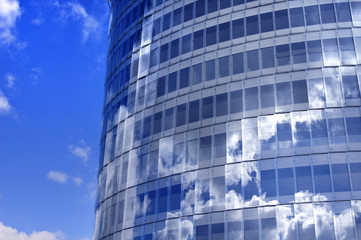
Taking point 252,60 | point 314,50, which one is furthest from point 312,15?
point 252,60

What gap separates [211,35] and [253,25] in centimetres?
414

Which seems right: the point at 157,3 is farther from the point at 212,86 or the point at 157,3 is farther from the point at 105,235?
the point at 105,235

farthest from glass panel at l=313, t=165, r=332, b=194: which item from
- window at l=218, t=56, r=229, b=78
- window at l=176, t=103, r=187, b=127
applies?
window at l=176, t=103, r=187, b=127

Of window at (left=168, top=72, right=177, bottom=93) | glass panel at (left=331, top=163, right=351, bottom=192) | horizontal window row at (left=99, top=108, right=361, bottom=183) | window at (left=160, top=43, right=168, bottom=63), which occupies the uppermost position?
window at (left=160, top=43, right=168, bottom=63)

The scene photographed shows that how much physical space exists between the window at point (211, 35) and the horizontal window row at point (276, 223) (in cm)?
1640

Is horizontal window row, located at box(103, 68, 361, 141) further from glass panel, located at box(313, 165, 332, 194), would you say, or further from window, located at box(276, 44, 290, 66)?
glass panel, located at box(313, 165, 332, 194)

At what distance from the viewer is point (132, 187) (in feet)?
156

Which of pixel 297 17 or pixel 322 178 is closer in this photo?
pixel 322 178

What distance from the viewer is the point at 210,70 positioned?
4712cm

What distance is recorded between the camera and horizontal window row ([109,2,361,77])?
149 feet

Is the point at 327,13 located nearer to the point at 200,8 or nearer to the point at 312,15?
the point at 312,15

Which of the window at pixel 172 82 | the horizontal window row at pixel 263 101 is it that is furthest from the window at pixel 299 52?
the window at pixel 172 82

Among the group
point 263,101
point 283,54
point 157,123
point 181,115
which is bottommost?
point 263,101

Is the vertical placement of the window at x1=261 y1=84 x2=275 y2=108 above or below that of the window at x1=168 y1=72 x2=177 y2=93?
below
